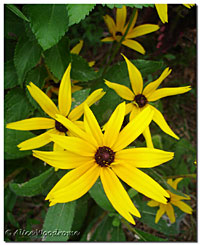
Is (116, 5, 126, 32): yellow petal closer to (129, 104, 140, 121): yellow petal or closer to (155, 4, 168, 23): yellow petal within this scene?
(155, 4, 168, 23): yellow petal

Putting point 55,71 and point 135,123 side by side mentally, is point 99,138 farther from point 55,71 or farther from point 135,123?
point 55,71

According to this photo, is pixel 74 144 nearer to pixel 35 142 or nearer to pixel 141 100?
pixel 35 142

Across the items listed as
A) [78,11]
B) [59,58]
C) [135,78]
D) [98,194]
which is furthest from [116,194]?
[59,58]

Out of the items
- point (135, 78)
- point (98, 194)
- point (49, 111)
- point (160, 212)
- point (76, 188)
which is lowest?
point (160, 212)

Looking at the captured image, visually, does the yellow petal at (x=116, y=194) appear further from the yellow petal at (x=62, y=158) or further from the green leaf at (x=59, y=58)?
the green leaf at (x=59, y=58)

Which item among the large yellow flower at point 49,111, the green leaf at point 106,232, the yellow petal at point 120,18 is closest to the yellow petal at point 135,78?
the large yellow flower at point 49,111
